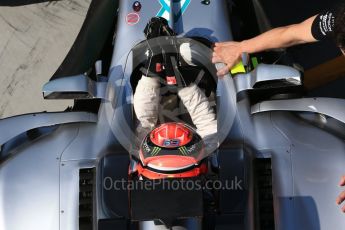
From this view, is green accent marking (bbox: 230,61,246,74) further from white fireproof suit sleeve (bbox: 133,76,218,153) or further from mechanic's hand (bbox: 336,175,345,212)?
mechanic's hand (bbox: 336,175,345,212)

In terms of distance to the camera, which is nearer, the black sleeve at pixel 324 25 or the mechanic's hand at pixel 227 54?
the black sleeve at pixel 324 25

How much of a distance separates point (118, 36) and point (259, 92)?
108 cm

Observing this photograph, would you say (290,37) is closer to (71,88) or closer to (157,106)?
(157,106)

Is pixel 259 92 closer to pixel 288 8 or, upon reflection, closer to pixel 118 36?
pixel 118 36

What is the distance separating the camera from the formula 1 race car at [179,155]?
11.3 feet

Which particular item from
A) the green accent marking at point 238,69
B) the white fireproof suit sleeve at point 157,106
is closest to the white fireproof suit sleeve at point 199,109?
the white fireproof suit sleeve at point 157,106

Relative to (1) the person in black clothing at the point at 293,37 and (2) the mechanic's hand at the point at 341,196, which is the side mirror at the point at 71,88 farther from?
(2) the mechanic's hand at the point at 341,196

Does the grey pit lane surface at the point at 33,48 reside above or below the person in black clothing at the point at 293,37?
above

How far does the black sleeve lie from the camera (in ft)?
11.8

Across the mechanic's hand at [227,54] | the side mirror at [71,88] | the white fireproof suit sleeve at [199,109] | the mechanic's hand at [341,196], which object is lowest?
the mechanic's hand at [341,196]

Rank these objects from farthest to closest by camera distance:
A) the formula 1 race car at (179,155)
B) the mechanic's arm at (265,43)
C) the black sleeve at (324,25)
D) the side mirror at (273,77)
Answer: the side mirror at (273,77) < the mechanic's arm at (265,43) < the black sleeve at (324,25) < the formula 1 race car at (179,155)

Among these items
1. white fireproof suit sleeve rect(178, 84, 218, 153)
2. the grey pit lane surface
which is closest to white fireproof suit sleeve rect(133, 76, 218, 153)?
white fireproof suit sleeve rect(178, 84, 218, 153)

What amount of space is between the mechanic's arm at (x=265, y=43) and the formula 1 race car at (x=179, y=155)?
0.12m

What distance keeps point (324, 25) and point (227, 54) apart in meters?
0.79
